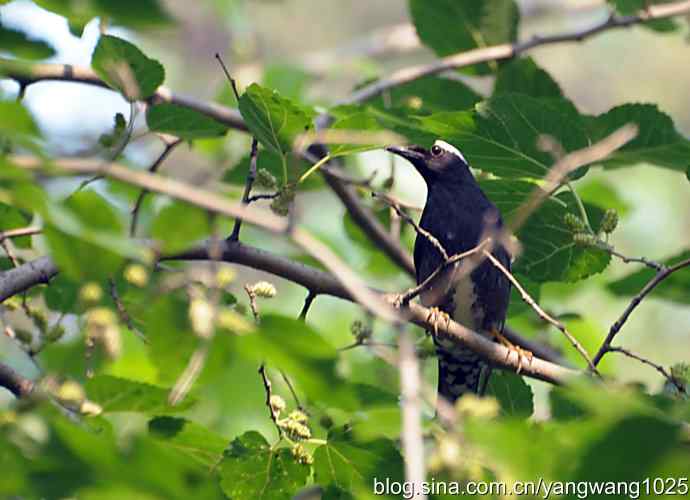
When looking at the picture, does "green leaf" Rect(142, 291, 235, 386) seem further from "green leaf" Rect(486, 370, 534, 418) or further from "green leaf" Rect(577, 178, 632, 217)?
"green leaf" Rect(577, 178, 632, 217)

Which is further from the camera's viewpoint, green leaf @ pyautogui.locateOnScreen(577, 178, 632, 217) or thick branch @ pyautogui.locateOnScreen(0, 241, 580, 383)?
green leaf @ pyautogui.locateOnScreen(577, 178, 632, 217)

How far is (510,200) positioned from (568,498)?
2139 millimetres

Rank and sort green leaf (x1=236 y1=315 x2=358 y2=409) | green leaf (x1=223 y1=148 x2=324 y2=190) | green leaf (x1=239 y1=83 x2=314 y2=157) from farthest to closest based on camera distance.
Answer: green leaf (x1=223 y1=148 x2=324 y2=190), green leaf (x1=239 y1=83 x2=314 y2=157), green leaf (x1=236 y1=315 x2=358 y2=409)

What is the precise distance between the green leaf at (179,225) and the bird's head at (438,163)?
4180 mm

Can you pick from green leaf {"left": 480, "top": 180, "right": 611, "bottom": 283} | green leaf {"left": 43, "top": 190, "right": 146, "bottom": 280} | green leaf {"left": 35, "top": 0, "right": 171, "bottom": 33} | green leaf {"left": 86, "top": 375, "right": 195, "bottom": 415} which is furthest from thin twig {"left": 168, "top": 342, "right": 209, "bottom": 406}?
green leaf {"left": 480, "top": 180, "right": 611, "bottom": 283}

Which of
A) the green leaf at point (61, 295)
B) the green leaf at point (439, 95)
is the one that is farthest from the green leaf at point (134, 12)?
the green leaf at point (439, 95)

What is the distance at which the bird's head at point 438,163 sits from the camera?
5934 mm

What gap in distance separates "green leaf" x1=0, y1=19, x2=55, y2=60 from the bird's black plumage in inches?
130

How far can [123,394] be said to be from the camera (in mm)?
2527

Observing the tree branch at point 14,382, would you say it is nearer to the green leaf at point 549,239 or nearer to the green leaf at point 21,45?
the green leaf at point 21,45

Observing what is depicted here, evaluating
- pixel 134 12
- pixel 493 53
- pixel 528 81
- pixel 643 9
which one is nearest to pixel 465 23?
pixel 493 53

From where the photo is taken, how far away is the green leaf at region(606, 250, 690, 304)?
4004 mm

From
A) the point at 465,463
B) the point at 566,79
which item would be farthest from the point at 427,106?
the point at 566,79

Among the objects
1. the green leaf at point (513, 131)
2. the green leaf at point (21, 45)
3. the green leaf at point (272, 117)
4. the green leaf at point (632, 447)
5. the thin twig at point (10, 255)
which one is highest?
the green leaf at point (513, 131)
